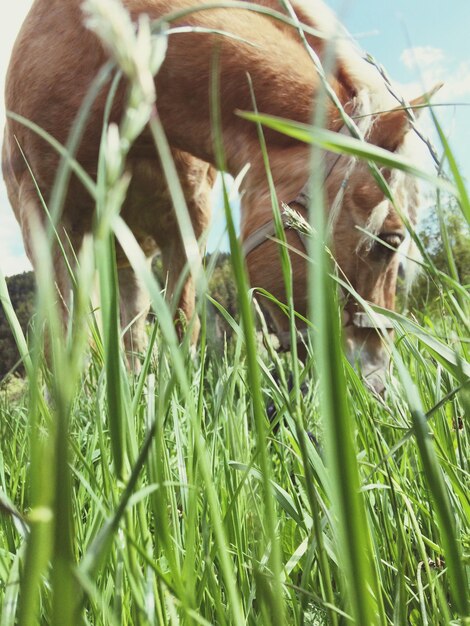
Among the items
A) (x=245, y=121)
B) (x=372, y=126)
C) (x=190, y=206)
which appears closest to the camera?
(x=372, y=126)

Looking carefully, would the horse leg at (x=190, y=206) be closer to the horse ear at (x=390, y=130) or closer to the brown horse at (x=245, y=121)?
the brown horse at (x=245, y=121)

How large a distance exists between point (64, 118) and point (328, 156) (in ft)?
3.04

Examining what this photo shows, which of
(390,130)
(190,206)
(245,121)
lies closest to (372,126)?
(390,130)

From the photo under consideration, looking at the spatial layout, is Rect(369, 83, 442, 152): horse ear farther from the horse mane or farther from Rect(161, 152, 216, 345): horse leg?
Rect(161, 152, 216, 345): horse leg

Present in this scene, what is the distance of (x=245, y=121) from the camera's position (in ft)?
6.52

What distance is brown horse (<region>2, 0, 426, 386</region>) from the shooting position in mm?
1863

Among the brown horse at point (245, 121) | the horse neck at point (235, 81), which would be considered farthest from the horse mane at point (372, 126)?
Answer: the horse neck at point (235, 81)

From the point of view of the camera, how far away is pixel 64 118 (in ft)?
6.53

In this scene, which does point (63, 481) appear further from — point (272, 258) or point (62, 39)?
point (62, 39)

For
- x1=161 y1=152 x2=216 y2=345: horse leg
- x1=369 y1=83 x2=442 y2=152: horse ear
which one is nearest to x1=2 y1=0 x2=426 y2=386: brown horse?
x1=369 y1=83 x2=442 y2=152: horse ear

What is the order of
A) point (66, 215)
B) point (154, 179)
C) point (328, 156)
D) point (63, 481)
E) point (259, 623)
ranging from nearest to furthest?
point (63, 481), point (259, 623), point (328, 156), point (66, 215), point (154, 179)

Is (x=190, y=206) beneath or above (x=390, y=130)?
above

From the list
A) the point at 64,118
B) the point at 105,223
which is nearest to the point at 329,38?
the point at 105,223

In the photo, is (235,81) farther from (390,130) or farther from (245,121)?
(390,130)
